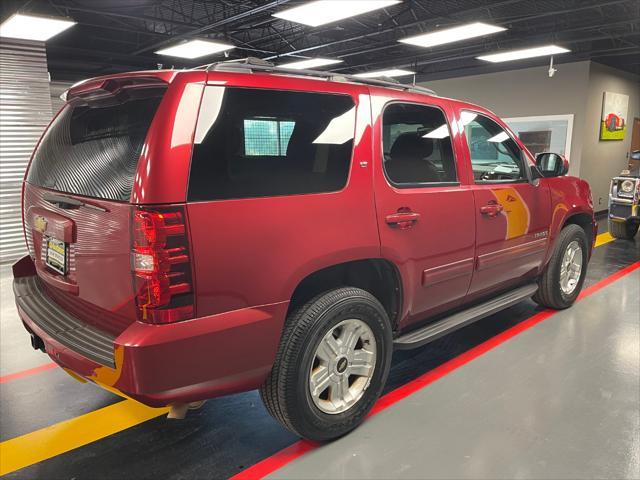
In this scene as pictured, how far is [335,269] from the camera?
7.54ft

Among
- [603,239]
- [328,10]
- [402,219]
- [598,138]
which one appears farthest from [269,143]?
[598,138]

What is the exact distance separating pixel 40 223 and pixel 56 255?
0.24 m

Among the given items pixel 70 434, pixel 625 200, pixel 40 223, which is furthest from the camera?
pixel 625 200

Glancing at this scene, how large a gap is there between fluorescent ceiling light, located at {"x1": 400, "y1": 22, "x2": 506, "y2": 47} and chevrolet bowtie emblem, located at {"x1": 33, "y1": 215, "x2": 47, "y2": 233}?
21.8ft

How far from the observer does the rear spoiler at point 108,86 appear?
178cm

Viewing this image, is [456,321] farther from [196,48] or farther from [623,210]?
[196,48]

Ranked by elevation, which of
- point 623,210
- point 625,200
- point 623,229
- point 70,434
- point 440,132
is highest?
point 440,132

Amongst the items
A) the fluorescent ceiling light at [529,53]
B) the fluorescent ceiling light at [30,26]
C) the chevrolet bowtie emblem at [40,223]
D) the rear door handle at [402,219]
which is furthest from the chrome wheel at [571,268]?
the fluorescent ceiling light at [30,26]

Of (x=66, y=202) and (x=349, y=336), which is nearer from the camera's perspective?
(x=66, y=202)

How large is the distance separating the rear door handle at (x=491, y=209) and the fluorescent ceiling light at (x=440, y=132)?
0.53m

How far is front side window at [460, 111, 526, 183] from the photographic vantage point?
3099 mm

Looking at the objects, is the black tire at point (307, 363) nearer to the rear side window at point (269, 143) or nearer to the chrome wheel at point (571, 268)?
the rear side window at point (269, 143)

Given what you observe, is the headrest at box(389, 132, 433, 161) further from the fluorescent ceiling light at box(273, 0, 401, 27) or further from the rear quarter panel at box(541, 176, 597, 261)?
the fluorescent ceiling light at box(273, 0, 401, 27)

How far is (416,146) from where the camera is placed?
106 inches
